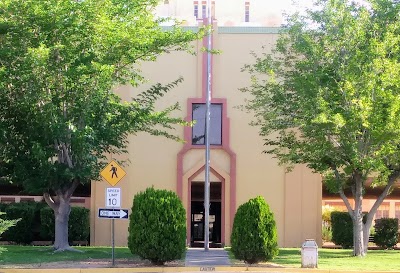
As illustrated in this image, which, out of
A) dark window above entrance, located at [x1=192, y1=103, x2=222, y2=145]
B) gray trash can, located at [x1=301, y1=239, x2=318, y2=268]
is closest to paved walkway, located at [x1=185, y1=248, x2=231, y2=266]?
gray trash can, located at [x1=301, y1=239, x2=318, y2=268]

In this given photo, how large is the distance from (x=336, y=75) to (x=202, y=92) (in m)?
8.24

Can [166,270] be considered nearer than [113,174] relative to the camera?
Yes

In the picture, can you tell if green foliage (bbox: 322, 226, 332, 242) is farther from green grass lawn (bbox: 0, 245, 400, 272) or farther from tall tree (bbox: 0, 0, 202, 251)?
tall tree (bbox: 0, 0, 202, 251)

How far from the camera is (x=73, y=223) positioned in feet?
100

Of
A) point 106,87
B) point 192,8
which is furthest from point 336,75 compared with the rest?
point 192,8

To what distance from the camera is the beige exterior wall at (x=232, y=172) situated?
100 feet

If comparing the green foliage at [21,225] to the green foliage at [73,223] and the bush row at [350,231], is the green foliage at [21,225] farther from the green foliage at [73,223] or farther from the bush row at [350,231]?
the bush row at [350,231]

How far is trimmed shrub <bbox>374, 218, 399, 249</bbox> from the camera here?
104 ft

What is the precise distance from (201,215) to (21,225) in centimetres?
760

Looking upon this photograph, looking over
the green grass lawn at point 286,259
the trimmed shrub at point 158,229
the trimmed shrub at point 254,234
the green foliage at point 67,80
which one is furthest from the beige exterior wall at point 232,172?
the trimmed shrub at point 158,229

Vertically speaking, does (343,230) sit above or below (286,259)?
above

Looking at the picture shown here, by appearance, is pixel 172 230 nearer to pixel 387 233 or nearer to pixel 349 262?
pixel 349 262

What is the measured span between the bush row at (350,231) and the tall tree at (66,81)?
33.5ft

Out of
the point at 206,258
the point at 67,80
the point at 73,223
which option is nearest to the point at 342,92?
the point at 206,258
